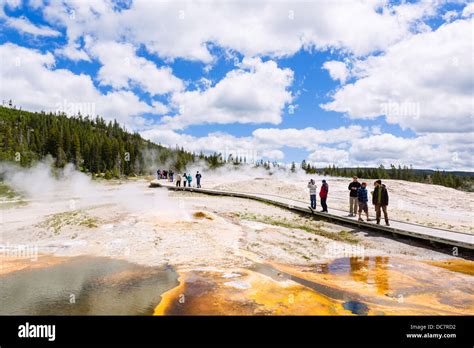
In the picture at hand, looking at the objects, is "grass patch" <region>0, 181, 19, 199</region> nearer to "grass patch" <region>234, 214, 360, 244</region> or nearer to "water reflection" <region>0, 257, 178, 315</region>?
"grass patch" <region>234, 214, 360, 244</region>

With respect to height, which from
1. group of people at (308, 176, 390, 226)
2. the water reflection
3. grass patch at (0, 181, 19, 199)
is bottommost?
the water reflection

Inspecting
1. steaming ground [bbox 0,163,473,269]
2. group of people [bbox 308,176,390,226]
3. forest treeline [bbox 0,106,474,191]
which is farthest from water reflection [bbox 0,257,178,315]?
forest treeline [bbox 0,106,474,191]

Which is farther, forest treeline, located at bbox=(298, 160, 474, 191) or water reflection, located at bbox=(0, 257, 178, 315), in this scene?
forest treeline, located at bbox=(298, 160, 474, 191)

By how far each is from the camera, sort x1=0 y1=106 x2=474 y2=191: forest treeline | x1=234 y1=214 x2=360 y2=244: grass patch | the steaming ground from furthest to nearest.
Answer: x1=0 y1=106 x2=474 y2=191: forest treeline < x1=234 y1=214 x2=360 y2=244: grass patch < the steaming ground

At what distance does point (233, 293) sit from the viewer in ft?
24.5

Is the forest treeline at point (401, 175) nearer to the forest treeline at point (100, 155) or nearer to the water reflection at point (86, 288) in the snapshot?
the forest treeline at point (100, 155)

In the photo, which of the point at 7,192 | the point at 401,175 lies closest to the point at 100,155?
the point at 7,192

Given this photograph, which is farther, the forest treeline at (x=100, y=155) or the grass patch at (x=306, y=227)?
the forest treeline at (x=100, y=155)

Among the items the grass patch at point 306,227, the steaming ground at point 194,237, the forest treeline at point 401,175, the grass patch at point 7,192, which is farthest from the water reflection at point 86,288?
the forest treeline at point 401,175

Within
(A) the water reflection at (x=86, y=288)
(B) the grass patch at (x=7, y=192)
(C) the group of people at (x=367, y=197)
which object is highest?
(C) the group of people at (x=367, y=197)

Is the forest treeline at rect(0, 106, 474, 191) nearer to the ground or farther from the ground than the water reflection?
farther from the ground
